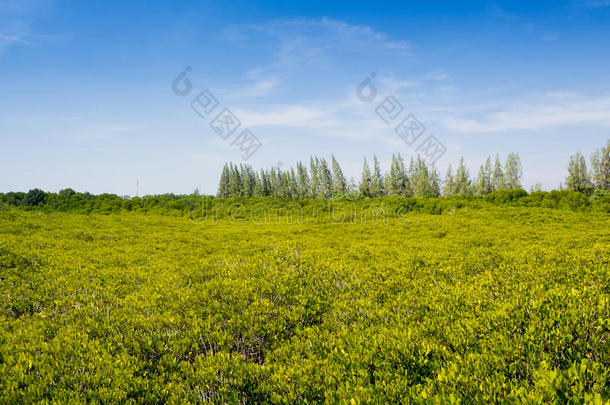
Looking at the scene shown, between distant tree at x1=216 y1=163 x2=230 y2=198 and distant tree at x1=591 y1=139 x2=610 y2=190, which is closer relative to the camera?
distant tree at x1=591 y1=139 x2=610 y2=190

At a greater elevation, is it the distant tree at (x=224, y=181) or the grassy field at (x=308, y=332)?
the distant tree at (x=224, y=181)

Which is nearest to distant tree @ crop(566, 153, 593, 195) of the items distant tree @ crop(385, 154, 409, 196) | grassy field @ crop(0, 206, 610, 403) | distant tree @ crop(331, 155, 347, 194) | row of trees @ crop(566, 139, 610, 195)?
row of trees @ crop(566, 139, 610, 195)

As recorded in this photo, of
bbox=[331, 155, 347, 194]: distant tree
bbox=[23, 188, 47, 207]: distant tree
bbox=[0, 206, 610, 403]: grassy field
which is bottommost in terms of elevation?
bbox=[0, 206, 610, 403]: grassy field

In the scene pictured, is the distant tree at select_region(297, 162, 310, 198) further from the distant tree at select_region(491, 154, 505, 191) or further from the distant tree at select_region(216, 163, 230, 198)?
the distant tree at select_region(491, 154, 505, 191)

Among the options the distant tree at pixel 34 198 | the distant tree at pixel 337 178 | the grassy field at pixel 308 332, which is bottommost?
the grassy field at pixel 308 332

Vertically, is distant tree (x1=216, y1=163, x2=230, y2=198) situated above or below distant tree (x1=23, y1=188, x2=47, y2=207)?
above

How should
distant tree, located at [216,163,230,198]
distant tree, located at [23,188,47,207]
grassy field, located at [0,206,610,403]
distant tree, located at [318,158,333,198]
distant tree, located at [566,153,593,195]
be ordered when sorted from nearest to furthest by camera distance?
grassy field, located at [0,206,610,403] → distant tree, located at [23,188,47,207] → distant tree, located at [566,153,593,195] → distant tree, located at [318,158,333,198] → distant tree, located at [216,163,230,198]

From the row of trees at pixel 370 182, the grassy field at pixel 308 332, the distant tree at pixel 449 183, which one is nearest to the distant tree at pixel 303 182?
the row of trees at pixel 370 182

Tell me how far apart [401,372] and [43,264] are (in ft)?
42.7

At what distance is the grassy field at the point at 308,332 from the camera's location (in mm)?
3480

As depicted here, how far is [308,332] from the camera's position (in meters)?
5.63

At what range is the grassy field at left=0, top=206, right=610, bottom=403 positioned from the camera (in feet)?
11.4

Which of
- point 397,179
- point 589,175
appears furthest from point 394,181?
point 589,175

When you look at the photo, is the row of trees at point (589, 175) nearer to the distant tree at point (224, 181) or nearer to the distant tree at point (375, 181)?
the distant tree at point (375, 181)
